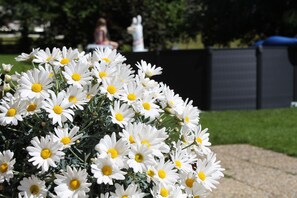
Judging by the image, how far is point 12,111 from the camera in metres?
2.84

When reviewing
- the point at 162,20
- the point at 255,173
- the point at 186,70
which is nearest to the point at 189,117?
the point at 255,173

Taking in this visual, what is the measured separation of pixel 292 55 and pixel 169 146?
362 inches

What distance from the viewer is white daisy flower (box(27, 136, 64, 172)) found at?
268cm

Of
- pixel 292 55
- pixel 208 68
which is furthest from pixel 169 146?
pixel 292 55

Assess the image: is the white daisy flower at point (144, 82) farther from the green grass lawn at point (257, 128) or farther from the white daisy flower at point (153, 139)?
the green grass lawn at point (257, 128)

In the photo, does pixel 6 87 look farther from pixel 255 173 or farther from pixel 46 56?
pixel 255 173

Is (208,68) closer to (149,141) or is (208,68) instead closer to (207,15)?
(149,141)

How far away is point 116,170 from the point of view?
2.68m

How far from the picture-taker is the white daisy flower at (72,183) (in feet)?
8.80

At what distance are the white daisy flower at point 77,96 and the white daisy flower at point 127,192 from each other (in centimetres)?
39

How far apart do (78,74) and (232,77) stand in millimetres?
8686

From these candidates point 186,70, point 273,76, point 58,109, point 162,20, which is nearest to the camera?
point 58,109

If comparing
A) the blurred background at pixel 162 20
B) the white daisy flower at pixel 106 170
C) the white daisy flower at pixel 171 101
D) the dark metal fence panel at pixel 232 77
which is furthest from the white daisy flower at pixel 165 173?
the blurred background at pixel 162 20

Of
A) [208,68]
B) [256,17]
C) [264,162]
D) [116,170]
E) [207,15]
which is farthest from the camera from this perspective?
[207,15]
